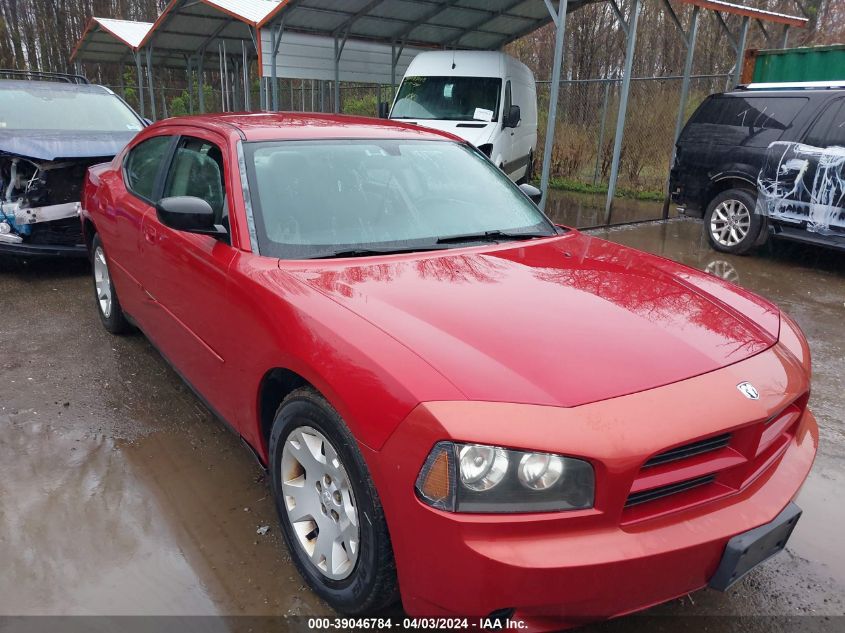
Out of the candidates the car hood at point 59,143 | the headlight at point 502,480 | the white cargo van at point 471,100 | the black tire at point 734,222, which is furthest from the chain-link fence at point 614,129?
the headlight at point 502,480

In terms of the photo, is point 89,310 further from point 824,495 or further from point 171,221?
point 824,495

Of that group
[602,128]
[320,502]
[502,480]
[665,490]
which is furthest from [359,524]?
[602,128]

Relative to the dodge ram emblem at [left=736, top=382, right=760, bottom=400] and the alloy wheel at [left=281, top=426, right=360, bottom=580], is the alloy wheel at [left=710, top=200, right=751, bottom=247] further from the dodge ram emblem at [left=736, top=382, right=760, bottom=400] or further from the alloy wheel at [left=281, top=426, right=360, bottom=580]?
the alloy wheel at [left=281, top=426, right=360, bottom=580]

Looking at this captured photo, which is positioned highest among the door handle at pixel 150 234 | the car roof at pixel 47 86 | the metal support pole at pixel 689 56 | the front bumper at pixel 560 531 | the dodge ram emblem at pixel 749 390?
the metal support pole at pixel 689 56

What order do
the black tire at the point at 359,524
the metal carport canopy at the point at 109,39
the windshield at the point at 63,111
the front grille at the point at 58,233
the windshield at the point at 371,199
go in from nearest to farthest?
the black tire at the point at 359,524
the windshield at the point at 371,199
the front grille at the point at 58,233
the windshield at the point at 63,111
the metal carport canopy at the point at 109,39

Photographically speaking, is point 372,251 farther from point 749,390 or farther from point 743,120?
point 743,120

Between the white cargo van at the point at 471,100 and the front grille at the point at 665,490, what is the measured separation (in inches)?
312

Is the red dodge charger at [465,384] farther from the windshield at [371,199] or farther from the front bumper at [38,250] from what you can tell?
the front bumper at [38,250]

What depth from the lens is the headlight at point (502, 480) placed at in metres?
1.71

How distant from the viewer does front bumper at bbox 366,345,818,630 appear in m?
1.67

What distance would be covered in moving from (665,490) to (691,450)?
14cm

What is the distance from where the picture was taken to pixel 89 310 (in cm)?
545

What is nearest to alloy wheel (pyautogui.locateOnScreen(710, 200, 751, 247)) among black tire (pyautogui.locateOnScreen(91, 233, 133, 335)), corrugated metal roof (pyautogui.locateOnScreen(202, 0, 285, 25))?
black tire (pyautogui.locateOnScreen(91, 233, 133, 335))

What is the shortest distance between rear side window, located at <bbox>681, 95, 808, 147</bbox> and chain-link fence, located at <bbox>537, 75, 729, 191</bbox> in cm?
405
